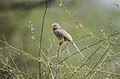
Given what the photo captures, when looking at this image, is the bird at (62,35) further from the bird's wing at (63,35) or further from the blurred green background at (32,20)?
the blurred green background at (32,20)

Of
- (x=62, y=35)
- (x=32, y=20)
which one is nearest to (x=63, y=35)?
(x=62, y=35)

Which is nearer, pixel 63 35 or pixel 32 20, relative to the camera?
pixel 63 35

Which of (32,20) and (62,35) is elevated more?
(62,35)

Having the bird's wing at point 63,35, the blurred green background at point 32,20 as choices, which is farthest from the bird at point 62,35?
the blurred green background at point 32,20

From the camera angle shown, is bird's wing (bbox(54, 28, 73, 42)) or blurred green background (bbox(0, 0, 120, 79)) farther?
blurred green background (bbox(0, 0, 120, 79))

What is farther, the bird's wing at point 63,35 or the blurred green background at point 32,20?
the blurred green background at point 32,20

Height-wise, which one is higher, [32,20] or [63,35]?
[63,35]

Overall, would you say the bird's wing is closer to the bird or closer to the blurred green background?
the bird

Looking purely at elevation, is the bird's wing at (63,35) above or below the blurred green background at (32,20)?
above

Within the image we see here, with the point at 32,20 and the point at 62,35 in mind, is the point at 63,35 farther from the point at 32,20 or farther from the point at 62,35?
the point at 32,20

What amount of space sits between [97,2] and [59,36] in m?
4.80

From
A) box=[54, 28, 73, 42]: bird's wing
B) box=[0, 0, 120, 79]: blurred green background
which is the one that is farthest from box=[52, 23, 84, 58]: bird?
box=[0, 0, 120, 79]: blurred green background

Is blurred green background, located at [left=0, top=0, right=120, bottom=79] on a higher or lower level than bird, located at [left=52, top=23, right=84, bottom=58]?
lower

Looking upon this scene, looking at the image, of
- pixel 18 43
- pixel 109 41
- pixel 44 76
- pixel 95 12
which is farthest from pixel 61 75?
pixel 95 12
